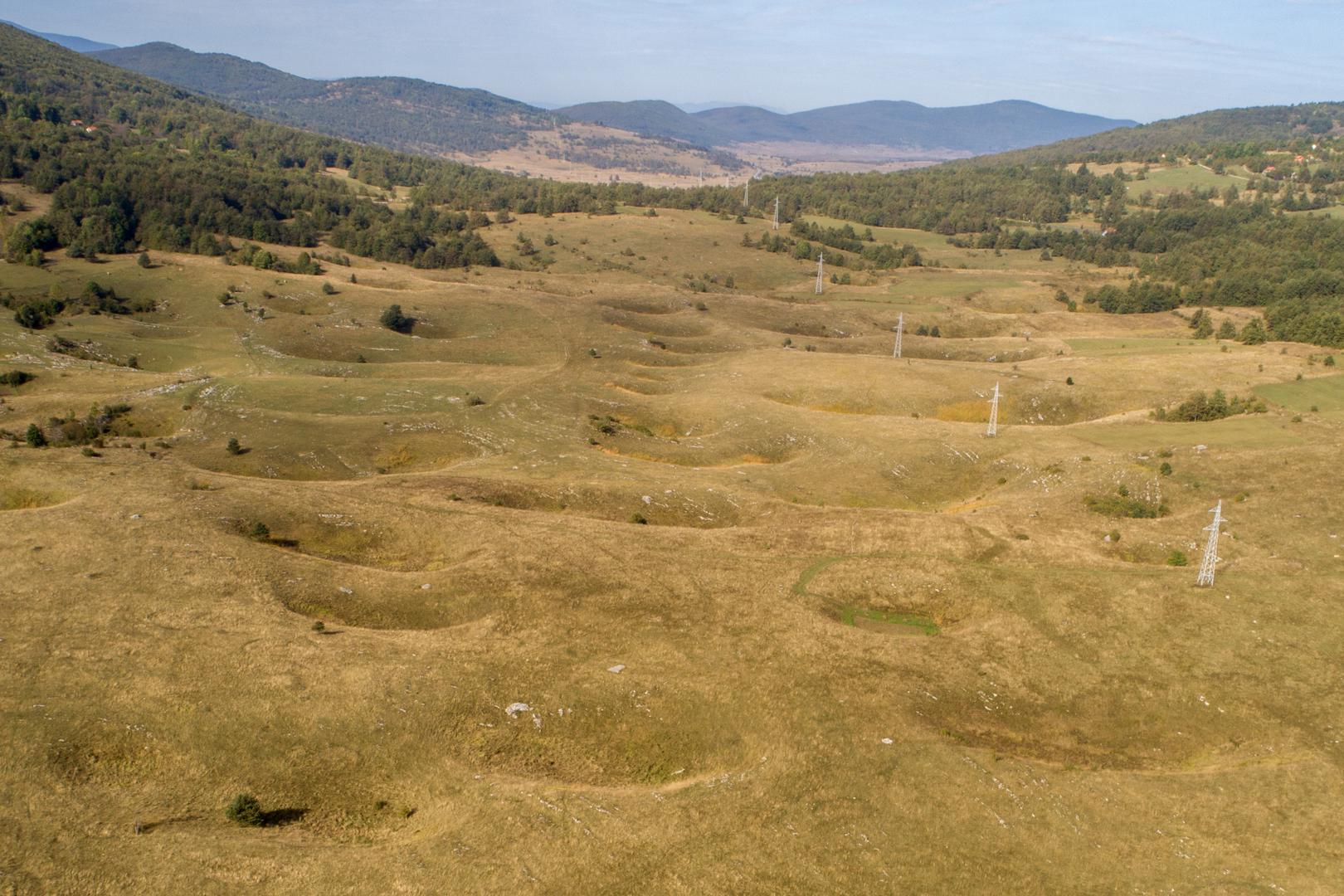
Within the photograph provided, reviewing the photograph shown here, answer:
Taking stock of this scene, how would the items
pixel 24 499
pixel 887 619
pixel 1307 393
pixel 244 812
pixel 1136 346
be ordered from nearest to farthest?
1. pixel 244 812
2. pixel 887 619
3. pixel 24 499
4. pixel 1307 393
5. pixel 1136 346

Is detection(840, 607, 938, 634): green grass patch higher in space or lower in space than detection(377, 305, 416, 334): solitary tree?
lower

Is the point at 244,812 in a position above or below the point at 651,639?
below

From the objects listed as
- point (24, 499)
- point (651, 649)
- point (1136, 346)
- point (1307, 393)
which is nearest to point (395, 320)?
point (24, 499)

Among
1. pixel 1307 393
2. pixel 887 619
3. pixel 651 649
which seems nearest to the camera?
pixel 651 649

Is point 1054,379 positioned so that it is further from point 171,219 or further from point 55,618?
point 171,219

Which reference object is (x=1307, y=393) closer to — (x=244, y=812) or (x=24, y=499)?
(x=244, y=812)

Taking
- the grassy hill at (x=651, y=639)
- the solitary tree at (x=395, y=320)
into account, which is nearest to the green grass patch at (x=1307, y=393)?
the grassy hill at (x=651, y=639)

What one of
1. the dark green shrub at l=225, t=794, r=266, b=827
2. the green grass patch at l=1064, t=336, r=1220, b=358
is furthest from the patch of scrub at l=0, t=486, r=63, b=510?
the green grass patch at l=1064, t=336, r=1220, b=358

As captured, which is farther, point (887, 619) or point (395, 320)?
point (395, 320)

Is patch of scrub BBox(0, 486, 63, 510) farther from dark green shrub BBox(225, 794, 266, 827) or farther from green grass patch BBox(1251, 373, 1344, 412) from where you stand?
green grass patch BBox(1251, 373, 1344, 412)

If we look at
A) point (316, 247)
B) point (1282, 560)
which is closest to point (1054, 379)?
point (1282, 560)

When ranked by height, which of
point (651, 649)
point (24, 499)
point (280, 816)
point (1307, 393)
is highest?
point (1307, 393)
